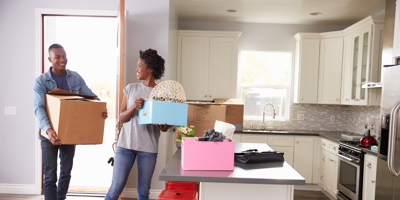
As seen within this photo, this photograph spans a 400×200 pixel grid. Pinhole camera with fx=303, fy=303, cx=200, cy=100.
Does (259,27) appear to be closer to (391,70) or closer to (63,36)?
(391,70)

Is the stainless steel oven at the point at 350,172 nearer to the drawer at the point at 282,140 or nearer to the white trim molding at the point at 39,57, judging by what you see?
the drawer at the point at 282,140

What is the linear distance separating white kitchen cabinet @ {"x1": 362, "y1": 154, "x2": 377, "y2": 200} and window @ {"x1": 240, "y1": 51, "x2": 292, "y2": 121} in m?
1.96

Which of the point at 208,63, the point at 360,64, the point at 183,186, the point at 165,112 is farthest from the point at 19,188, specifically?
the point at 360,64

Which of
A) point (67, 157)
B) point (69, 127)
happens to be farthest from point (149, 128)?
point (67, 157)

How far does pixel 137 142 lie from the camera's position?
2.28 m

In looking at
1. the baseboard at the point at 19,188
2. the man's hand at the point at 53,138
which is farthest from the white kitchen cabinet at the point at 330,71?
the baseboard at the point at 19,188

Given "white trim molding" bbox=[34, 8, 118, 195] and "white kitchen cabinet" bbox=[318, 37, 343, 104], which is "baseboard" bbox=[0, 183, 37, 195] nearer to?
"white trim molding" bbox=[34, 8, 118, 195]

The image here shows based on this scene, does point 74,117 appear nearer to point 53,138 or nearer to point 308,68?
point 53,138

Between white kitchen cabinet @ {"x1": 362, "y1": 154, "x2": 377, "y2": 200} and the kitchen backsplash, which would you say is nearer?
white kitchen cabinet @ {"x1": 362, "y1": 154, "x2": 377, "y2": 200}

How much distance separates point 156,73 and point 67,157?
3.58 ft

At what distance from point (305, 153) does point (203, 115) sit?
178 centimetres

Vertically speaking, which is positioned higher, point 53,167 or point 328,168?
point 53,167

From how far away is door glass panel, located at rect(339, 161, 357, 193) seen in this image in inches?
133

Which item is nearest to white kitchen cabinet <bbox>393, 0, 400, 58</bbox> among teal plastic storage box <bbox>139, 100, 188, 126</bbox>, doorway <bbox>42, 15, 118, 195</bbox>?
teal plastic storage box <bbox>139, 100, 188, 126</bbox>
